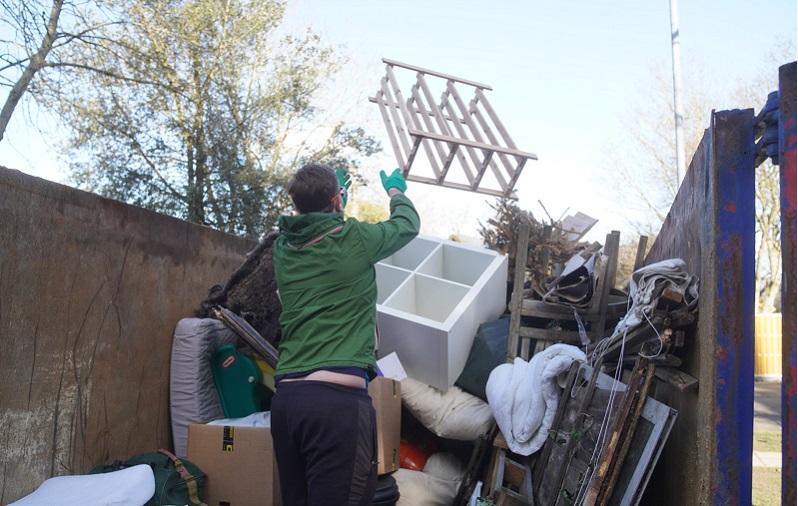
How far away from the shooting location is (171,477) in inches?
112

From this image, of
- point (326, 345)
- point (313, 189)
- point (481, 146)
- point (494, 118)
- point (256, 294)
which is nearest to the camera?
point (326, 345)

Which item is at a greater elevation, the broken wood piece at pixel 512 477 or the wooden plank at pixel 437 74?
the wooden plank at pixel 437 74

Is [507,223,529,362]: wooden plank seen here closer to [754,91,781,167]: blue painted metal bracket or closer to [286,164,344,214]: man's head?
[286,164,344,214]: man's head

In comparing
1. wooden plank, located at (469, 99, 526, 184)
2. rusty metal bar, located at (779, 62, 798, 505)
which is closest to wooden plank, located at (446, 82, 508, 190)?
wooden plank, located at (469, 99, 526, 184)

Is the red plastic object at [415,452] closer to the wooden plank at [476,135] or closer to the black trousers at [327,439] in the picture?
the black trousers at [327,439]

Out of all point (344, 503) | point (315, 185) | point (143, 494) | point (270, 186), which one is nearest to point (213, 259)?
point (143, 494)

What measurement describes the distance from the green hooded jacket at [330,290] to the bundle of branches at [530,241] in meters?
2.61

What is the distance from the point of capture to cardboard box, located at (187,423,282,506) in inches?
123

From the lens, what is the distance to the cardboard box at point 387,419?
10.8 ft

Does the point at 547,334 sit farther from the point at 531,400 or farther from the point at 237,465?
the point at 237,465

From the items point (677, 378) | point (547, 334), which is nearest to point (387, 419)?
point (547, 334)

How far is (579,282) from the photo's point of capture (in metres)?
3.73

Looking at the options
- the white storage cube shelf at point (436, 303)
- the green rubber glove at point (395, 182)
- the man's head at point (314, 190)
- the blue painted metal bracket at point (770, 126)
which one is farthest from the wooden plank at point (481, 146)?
the blue painted metal bracket at point (770, 126)

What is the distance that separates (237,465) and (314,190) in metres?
1.65
